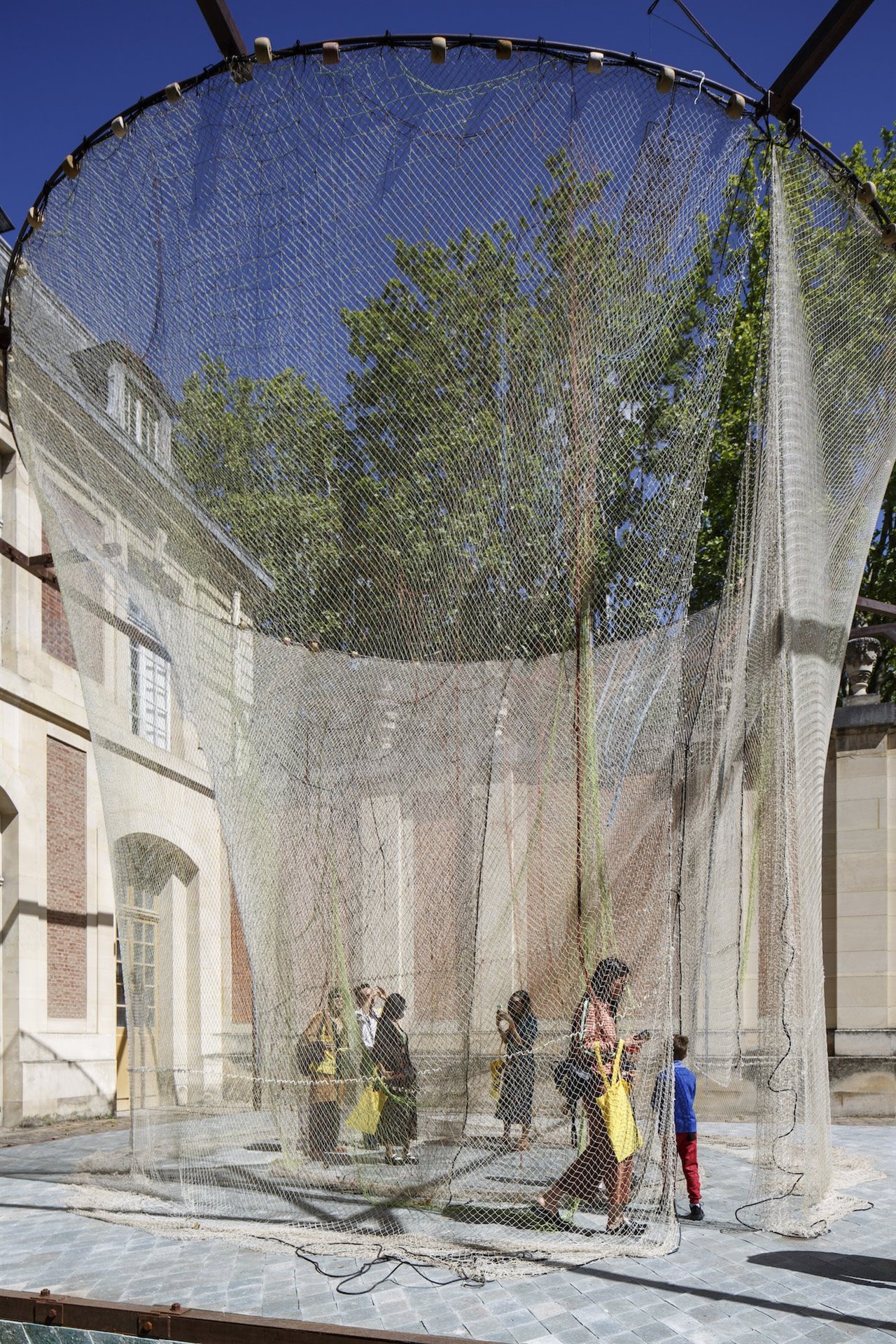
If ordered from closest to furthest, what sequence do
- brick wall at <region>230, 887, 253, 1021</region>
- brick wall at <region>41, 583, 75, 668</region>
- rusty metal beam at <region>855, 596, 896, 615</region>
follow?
brick wall at <region>230, 887, 253, 1021</region>, rusty metal beam at <region>855, 596, 896, 615</region>, brick wall at <region>41, 583, 75, 668</region>

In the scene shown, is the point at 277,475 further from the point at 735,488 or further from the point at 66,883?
the point at 735,488

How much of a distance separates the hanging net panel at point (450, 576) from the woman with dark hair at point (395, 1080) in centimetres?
2

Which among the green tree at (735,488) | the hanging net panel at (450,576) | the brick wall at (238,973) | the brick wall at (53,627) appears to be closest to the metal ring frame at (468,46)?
the hanging net panel at (450,576)

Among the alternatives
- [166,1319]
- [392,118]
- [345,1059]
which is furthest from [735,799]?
[166,1319]

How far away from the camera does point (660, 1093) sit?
6.36 metres

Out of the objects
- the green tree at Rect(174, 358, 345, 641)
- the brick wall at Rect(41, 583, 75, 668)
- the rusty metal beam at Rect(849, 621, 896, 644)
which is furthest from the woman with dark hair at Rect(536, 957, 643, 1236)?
the brick wall at Rect(41, 583, 75, 668)

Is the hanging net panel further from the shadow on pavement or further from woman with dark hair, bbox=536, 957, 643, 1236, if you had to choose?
the shadow on pavement

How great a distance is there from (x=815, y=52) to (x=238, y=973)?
6.28 meters

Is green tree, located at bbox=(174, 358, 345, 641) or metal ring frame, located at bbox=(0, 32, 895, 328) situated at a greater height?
metal ring frame, located at bbox=(0, 32, 895, 328)

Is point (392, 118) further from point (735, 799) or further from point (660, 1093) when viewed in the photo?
point (735, 799)

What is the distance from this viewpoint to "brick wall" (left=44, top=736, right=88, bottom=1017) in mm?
13578

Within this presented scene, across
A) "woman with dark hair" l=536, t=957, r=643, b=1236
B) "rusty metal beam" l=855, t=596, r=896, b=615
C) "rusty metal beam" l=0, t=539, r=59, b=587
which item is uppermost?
"rusty metal beam" l=0, t=539, r=59, b=587

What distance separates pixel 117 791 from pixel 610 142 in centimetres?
496

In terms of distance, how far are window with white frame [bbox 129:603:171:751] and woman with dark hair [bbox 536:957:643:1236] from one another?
3515 millimetres
